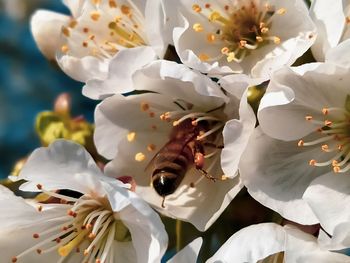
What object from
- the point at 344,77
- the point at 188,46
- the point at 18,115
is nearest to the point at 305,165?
the point at 344,77

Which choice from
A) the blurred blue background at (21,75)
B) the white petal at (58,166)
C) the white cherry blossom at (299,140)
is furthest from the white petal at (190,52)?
the blurred blue background at (21,75)

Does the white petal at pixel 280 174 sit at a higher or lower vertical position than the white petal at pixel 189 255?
higher

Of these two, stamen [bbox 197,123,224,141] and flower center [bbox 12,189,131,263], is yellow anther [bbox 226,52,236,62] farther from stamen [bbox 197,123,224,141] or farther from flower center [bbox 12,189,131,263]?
→ flower center [bbox 12,189,131,263]

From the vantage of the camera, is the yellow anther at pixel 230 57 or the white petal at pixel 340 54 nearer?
the white petal at pixel 340 54

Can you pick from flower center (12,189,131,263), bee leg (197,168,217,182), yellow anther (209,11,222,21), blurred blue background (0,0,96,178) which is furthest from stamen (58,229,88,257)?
blurred blue background (0,0,96,178)

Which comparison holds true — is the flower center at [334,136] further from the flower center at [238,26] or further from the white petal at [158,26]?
the white petal at [158,26]
